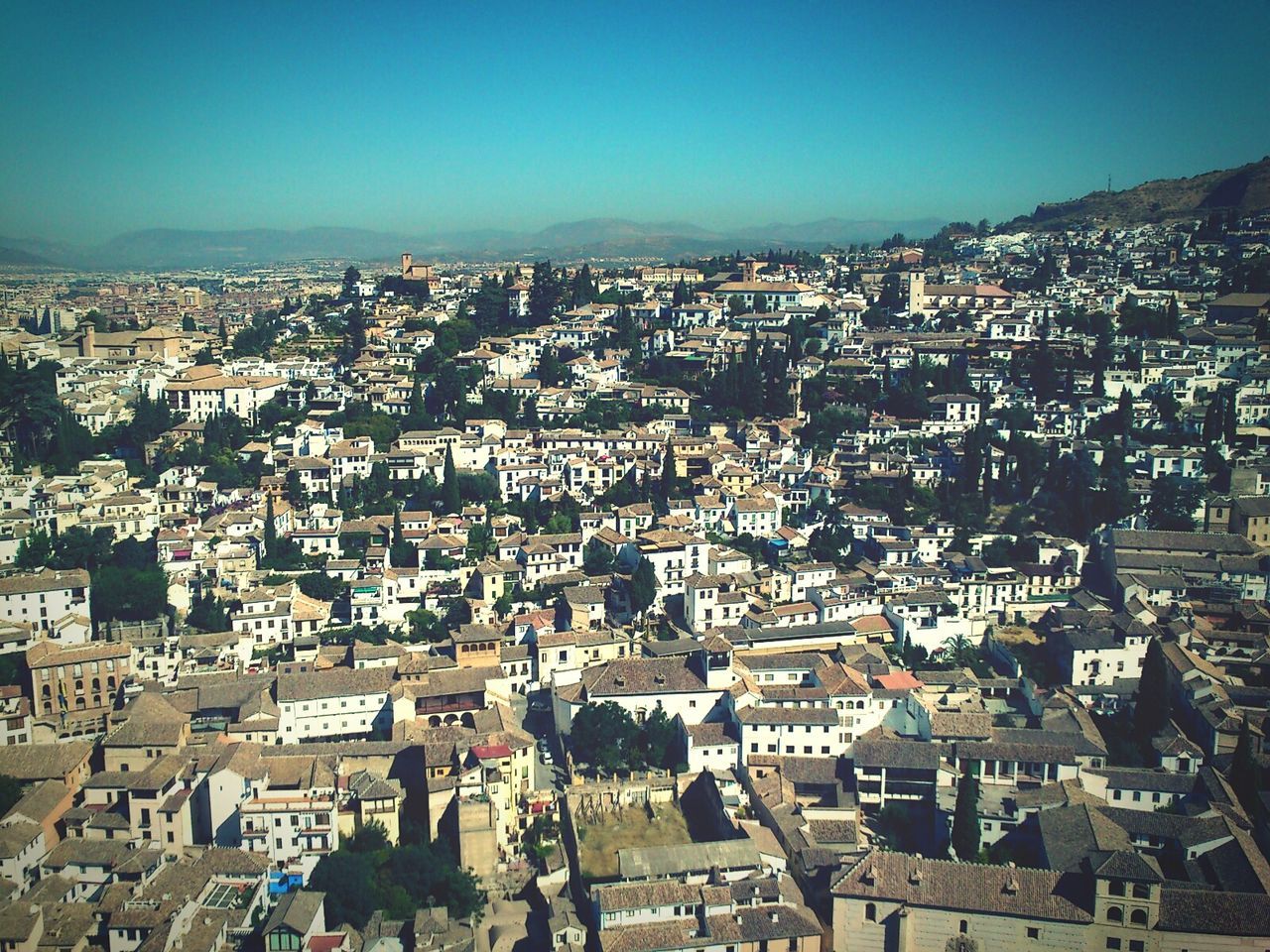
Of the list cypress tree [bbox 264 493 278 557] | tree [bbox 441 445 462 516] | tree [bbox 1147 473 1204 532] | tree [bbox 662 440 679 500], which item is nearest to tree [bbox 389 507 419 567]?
tree [bbox 441 445 462 516]

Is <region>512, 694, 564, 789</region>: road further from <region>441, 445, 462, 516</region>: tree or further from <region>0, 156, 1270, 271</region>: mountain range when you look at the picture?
<region>0, 156, 1270, 271</region>: mountain range

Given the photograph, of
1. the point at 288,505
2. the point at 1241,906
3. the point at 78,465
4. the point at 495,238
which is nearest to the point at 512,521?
the point at 288,505

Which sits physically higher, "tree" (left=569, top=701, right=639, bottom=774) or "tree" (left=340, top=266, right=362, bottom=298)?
"tree" (left=340, top=266, right=362, bottom=298)

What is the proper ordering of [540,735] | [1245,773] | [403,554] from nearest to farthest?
1. [1245,773]
2. [540,735]
3. [403,554]

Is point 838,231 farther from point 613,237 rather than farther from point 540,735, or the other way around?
point 540,735

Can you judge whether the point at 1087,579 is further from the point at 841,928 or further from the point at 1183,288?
the point at 1183,288

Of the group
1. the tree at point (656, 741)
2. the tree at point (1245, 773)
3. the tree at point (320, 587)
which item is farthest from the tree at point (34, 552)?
the tree at point (1245, 773)

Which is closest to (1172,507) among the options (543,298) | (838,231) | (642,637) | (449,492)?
(642,637)
